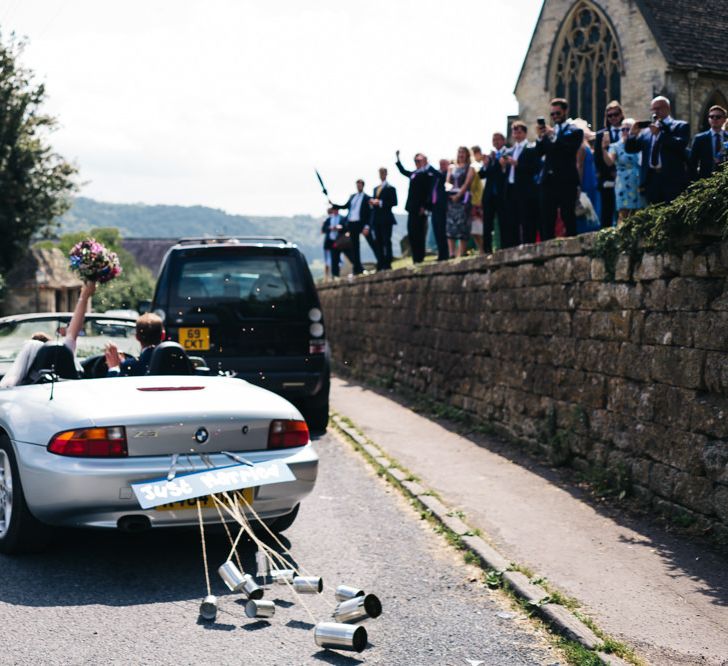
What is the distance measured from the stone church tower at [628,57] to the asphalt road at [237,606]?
23.0 meters

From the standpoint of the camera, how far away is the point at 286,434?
6.27 m

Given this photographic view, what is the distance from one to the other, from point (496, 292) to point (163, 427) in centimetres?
693

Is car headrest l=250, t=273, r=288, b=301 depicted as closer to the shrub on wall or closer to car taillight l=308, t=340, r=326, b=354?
car taillight l=308, t=340, r=326, b=354

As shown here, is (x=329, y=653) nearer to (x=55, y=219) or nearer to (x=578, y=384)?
(x=578, y=384)

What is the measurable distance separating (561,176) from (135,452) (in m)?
6.68

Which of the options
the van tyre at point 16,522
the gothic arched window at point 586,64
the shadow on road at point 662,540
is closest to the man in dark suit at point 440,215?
the shadow on road at point 662,540

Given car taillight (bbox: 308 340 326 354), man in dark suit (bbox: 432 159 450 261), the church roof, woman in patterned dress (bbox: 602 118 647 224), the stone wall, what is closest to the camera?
the stone wall

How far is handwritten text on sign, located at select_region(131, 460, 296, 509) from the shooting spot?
5.52m

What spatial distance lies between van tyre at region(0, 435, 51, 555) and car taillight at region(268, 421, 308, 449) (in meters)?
1.41

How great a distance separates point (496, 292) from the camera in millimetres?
12062

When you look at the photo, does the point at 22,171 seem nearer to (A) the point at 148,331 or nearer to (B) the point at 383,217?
(B) the point at 383,217

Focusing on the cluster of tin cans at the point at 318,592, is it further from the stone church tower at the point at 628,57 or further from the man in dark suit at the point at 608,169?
the stone church tower at the point at 628,57

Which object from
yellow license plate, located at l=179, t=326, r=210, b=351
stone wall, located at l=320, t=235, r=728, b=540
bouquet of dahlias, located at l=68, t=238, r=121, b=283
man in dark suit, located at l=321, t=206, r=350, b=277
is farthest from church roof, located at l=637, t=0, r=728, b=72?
bouquet of dahlias, located at l=68, t=238, r=121, b=283

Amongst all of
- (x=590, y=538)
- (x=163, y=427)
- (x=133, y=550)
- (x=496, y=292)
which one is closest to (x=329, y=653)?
(x=163, y=427)
